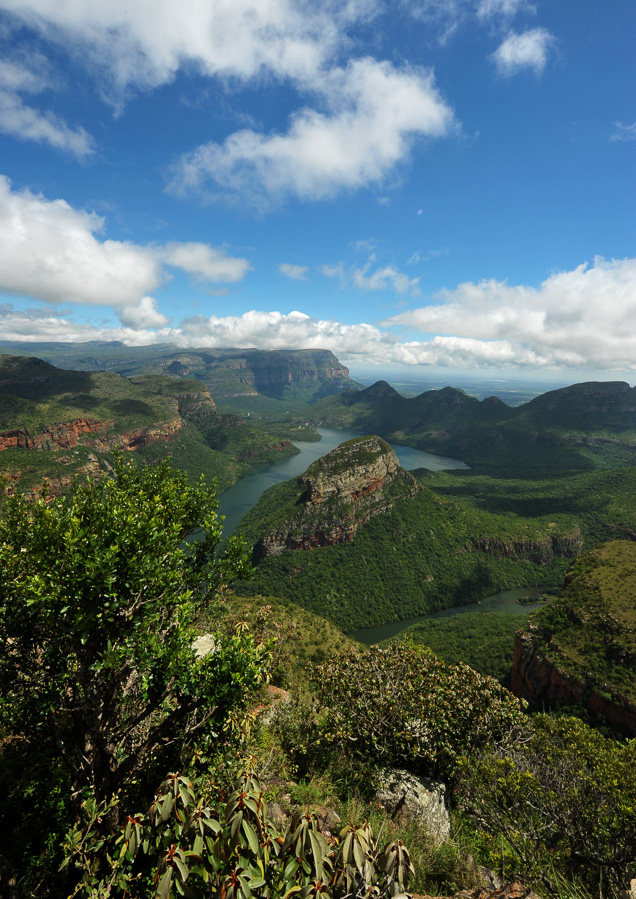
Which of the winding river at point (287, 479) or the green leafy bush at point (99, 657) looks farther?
the winding river at point (287, 479)

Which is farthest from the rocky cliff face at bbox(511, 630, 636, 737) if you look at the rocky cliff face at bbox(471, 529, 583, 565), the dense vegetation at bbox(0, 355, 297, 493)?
the dense vegetation at bbox(0, 355, 297, 493)

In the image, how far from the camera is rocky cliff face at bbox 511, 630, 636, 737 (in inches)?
1378

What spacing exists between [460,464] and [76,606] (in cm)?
20679

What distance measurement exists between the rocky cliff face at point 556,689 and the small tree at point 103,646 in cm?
4468

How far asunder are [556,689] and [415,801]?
4091 centimetres

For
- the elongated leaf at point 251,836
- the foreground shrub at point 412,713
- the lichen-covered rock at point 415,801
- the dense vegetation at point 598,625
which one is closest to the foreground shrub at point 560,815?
the lichen-covered rock at point 415,801

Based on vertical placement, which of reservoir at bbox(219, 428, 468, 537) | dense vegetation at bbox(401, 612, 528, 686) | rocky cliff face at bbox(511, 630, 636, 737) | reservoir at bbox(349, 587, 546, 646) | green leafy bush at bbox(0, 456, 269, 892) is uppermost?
green leafy bush at bbox(0, 456, 269, 892)

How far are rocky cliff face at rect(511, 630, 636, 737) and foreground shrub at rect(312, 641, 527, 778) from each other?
31.0 meters

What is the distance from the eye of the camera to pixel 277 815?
327 inches

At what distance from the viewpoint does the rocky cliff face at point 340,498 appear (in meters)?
91.9

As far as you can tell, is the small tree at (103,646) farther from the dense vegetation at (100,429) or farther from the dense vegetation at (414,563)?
the dense vegetation at (100,429)

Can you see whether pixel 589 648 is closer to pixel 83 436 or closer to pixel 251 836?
pixel 251 836

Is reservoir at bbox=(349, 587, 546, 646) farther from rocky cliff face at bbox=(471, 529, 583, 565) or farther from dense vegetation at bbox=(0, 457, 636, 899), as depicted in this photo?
dense vegetation at bbox=(0, 457, 636, 899)

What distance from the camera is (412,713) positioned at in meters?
→ 14.1
